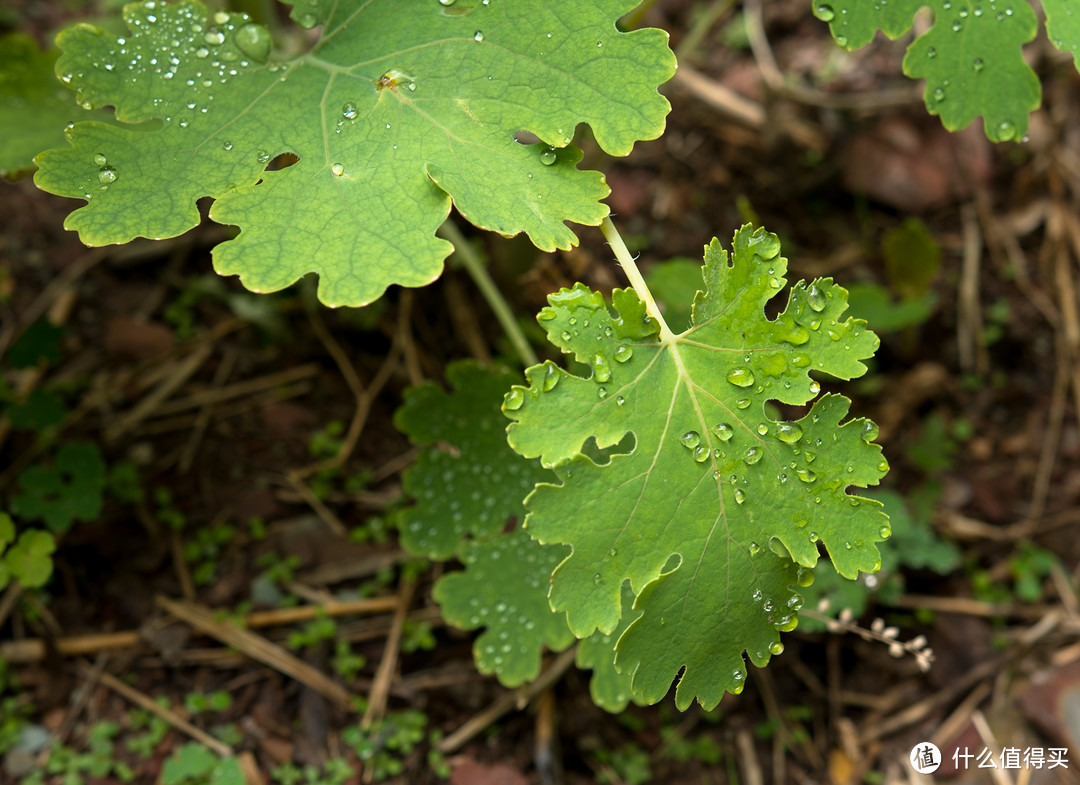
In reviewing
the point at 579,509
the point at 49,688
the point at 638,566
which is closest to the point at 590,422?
the point at 579,509

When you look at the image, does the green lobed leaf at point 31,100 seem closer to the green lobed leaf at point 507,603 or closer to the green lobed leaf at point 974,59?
the green lobed leaf at point 507,603

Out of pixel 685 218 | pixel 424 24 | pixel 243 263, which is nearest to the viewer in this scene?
pixel 243 263

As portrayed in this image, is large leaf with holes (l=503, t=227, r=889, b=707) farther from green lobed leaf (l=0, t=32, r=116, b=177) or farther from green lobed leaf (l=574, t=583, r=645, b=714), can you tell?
green lobed leaf (l=0, t=32, r=116, b=177)

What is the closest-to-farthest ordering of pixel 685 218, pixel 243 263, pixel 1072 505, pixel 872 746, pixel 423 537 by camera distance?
pixel 243 263, pixel 423 537, pixel 872 746, pixel 1072 505, pixel 685 218

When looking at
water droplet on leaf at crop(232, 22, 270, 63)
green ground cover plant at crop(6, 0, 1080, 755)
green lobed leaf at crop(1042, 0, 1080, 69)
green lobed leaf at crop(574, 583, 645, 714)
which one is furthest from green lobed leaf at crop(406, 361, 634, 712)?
green lobed leaf at crop(1042, 0, 1080, 69)

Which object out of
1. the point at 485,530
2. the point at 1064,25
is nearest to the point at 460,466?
the point at 485,530

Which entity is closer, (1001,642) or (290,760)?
(290,760)

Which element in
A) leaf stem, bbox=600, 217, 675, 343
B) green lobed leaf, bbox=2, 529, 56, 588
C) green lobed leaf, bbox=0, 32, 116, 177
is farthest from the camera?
green lobed leaf, bbox=0, 32, 116, 177

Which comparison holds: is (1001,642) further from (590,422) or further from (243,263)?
(243,263)

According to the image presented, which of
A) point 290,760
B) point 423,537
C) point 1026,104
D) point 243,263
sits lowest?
point 290,760
